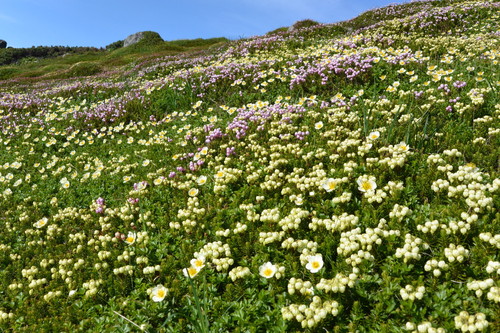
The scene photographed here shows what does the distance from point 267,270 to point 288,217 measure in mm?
840

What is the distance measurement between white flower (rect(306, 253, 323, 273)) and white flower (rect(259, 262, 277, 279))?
40 cm

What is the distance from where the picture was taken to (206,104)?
10.9 metres

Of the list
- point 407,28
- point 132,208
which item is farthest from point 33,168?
point 407,28

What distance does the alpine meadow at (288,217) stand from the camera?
10.5 ft

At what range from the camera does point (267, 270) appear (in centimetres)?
364

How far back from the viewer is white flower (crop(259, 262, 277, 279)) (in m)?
3.57

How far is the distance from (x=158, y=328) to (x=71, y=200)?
15.7 ft

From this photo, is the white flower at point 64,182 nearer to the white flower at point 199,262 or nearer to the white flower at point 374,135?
the white flower at point 199,262

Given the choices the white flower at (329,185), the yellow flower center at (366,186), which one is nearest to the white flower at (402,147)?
the yellow flower center at (366,186)

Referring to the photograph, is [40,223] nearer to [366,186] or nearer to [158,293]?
[158,293]

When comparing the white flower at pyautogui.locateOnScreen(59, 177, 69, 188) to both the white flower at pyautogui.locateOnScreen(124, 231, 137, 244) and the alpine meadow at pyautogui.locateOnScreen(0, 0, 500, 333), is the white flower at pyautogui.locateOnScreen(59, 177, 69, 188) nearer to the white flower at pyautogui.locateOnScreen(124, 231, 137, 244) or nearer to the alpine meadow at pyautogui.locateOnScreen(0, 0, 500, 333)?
the alpine meadow at pyautogui.locateOnScreen(0, 0, 500, 333)

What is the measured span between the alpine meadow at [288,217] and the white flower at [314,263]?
17 millimetres

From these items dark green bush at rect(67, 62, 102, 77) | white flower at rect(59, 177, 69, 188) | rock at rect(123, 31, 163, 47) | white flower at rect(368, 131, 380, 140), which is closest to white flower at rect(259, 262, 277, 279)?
white flower at rect(368, 131, 380, 140)

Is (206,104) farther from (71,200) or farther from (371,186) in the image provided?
(371,186)
